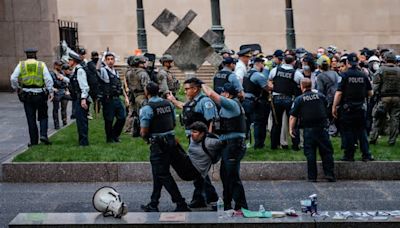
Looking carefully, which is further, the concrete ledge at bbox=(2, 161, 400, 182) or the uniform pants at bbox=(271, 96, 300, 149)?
the uniform pants at bbox=(271, 96, 300, 149)

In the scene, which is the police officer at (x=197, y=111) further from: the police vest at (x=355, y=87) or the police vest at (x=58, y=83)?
the police vest at (x=58, y=83)

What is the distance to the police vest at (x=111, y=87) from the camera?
14242 mm

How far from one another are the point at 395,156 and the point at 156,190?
15.4 feet

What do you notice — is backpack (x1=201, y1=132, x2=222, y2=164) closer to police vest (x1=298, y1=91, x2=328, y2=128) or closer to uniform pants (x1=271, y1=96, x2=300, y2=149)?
police vest (x1=298, y1=91, x2=328, y2=128)

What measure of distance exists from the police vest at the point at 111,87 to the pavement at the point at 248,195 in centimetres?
250

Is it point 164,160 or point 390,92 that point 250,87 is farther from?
point 164,160

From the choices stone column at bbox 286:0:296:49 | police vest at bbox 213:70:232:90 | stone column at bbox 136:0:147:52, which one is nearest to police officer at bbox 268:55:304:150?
police vest at bbox 213:70:232:90

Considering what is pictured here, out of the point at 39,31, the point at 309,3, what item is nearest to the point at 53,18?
the point at 39,31

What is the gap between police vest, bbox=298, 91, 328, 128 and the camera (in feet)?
38.9

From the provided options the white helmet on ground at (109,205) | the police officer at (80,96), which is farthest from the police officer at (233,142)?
the police officer at (80,96)

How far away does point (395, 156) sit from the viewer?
12.9 metres

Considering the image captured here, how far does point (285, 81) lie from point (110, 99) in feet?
10.6

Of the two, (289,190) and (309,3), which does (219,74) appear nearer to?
(289,190)

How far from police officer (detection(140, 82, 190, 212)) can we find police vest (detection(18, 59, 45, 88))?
4432mm
